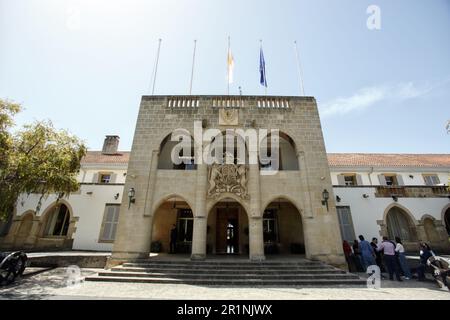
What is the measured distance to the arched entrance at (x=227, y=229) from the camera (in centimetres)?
1270

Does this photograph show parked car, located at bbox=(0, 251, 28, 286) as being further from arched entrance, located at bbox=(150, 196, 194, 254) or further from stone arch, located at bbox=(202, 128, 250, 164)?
stone arch, located at bbox=(202, 128, 250, 164)

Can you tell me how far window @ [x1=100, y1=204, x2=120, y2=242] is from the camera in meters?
13.5

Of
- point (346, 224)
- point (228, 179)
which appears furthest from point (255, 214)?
point (346, 224)

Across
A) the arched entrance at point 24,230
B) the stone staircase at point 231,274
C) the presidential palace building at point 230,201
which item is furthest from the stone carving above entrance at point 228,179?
the arched entrance at point 24,230

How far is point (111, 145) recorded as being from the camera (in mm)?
21734

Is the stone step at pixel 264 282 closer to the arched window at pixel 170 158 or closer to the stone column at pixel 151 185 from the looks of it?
the stone column at pixel 151 185

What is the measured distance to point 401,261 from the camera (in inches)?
332

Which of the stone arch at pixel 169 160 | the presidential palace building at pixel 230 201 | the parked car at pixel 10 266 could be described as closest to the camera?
the parked car at pixel 10 266

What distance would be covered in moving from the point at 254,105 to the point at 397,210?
12761 millimetres

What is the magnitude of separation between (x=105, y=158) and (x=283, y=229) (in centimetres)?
1749

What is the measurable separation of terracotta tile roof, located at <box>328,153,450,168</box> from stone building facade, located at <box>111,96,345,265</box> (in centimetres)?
944

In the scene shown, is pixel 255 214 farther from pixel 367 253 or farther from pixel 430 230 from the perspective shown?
pixel 430 230

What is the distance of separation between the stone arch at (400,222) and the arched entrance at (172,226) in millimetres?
13141

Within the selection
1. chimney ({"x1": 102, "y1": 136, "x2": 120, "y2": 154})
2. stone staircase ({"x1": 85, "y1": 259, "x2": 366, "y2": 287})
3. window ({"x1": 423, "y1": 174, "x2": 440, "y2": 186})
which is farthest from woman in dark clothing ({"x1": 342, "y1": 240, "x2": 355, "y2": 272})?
chimney ({"x1": 102, "y1": 136, "x2": 120, "y2": 154})
